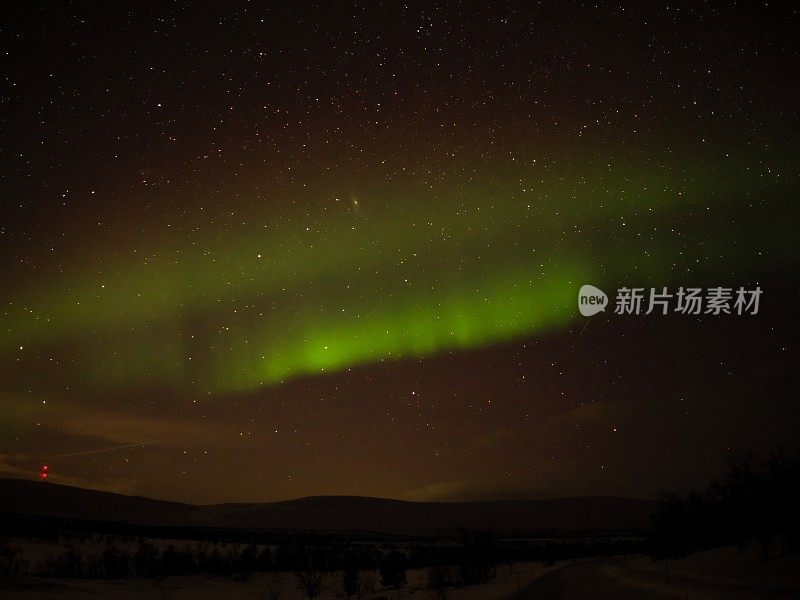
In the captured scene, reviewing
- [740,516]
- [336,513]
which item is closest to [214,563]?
[740,516]

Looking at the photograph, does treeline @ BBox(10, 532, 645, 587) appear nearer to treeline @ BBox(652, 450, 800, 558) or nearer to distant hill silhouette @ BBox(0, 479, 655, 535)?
treeline @ BBox(652, 450, 800, 558)

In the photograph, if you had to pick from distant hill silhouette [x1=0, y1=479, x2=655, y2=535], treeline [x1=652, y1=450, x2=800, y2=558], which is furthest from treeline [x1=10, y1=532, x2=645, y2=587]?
distant hill silhouette [x1=0, y1=479, x2=655, y2=535]

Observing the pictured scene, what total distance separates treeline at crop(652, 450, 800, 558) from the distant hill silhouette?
237 ft

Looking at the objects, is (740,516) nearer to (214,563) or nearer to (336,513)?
(214,563)

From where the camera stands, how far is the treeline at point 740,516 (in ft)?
83.0

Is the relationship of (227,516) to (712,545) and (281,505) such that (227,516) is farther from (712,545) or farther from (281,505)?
(712,545)

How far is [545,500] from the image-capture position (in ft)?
607

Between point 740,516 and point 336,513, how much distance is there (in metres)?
119

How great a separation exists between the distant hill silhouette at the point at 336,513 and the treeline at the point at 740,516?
72.3 metres

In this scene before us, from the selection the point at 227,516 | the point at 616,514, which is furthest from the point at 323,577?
the point at 616,514

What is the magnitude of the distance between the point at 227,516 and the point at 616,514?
3947 inches

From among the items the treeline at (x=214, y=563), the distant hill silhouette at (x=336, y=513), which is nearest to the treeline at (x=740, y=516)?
the treeline at (x=214, y=563)

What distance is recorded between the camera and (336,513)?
140625 millimetres

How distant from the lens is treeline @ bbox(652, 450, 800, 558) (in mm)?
25297
